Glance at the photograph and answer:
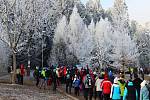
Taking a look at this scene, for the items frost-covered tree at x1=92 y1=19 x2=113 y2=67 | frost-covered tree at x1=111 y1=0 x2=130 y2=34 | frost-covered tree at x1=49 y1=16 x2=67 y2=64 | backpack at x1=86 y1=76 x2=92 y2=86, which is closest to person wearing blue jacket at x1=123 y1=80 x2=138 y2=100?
backpack at x1=86 y1=76 x2=92 y2=86

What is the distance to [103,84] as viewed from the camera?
19.1m

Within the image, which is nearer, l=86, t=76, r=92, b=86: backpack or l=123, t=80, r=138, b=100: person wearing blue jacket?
l=123, t=80, r=138, b=100: person wearing blue jacket

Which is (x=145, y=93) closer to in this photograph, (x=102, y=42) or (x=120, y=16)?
(x=102, y=42)

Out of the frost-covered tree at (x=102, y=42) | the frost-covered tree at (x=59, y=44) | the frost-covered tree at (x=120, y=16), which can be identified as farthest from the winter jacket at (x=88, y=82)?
the frost-covered tree at (x=120, y=16)

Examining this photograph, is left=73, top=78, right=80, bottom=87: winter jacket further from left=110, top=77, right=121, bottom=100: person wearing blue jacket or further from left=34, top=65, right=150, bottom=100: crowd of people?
left=110, top=77, right=121, bottom=100: person wearing blue jacket

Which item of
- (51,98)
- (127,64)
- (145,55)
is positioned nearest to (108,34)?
(127,64)

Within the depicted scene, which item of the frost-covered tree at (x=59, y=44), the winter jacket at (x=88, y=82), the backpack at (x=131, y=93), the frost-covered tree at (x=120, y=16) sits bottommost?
the backpack at (x=131, y=93)

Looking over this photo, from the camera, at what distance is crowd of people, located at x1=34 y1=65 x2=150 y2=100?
46.3 ft

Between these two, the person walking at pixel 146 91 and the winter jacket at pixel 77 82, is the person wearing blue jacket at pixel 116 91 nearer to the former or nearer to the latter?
the person walking at pixel 146 91

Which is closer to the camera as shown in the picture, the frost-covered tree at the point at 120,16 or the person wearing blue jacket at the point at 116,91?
the person wearing blue jacket at the point at 116,91

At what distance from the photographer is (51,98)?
914 inches

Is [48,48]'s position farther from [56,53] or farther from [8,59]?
[8,59]

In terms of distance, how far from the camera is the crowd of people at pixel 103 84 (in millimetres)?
14125

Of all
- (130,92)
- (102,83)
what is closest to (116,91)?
(130,92)
